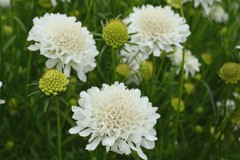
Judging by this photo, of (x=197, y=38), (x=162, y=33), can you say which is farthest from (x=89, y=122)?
(x=197, y=38)

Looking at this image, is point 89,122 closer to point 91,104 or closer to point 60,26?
point 91,104

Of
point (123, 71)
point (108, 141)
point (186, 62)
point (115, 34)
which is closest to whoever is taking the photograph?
point (108, 141)

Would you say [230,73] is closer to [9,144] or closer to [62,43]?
[62,43]

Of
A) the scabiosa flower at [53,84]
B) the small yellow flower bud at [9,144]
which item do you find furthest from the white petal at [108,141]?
the small yellow flower bud at [9,144]

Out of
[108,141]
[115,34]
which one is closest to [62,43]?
[115,34]

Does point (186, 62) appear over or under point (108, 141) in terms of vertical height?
under

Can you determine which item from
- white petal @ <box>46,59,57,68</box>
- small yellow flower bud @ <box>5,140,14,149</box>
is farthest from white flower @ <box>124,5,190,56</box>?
small yellow flower bud @ <box>5,140,14,149</box>
